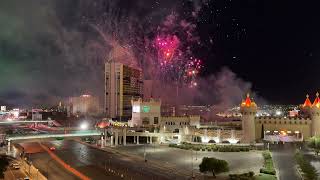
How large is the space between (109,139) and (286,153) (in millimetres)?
43038

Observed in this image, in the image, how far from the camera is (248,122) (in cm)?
7194

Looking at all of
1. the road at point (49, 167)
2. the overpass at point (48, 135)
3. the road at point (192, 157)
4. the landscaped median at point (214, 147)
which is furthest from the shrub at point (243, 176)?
the overpass at point (48, 135)

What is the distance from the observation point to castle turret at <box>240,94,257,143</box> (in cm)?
7162

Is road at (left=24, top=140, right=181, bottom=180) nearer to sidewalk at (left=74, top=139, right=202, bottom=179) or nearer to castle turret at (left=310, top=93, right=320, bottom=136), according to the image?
sidewalk at (left=74, top=139, right=202, bottom=179)

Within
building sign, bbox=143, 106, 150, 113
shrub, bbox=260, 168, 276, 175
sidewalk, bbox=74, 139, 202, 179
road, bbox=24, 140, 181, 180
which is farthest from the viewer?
building sign, bbox=143, 106, 150, 113

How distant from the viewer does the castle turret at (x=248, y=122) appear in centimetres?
7162

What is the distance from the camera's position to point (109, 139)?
295ft

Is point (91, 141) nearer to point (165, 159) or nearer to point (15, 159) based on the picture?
point (15, 159)

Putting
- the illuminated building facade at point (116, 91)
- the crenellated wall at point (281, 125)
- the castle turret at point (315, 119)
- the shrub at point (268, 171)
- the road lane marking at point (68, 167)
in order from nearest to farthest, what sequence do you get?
the shrub at point (268, 171)
the road lane marking at point (68, 167)
the castle turret at point (315, 119)
the crenellated wall at point (281, 125)
the illuminated building facade at point (116, 91)

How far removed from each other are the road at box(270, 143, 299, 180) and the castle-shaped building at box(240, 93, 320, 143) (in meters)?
5.71

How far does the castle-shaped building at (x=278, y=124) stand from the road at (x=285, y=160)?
225 inches

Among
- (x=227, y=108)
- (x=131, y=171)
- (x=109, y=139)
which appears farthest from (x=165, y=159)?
(x=227, y=108)

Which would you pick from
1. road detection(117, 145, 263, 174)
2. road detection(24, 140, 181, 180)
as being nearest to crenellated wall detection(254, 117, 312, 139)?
road detection(117, 145, 263, 174)

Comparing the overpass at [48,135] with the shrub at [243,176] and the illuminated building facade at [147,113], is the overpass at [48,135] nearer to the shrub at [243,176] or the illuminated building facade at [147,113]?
the illuminated building facade at [147,113]
